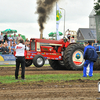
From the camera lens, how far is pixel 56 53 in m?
15.4

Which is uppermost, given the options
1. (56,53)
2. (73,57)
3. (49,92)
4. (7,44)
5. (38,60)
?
(7,44)

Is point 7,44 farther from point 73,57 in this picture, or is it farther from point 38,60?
point 73,57

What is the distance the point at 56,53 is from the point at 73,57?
108 centimetres

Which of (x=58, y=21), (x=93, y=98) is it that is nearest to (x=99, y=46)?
(x=58, y=21)

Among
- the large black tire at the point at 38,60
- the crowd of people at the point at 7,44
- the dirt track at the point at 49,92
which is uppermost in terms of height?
the crowd of people at the point at 7,44

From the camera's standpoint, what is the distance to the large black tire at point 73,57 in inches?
579

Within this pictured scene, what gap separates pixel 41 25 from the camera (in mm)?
18844

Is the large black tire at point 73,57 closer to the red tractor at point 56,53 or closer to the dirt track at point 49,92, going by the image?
the red tractor at point 56,53

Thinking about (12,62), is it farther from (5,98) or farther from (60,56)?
(5,98)

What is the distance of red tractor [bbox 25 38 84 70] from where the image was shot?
14695 mm

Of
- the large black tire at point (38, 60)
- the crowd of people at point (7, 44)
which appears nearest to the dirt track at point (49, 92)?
the large black tire at point (38, 60)

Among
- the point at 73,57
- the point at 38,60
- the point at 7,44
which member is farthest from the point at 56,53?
the point at 7,44

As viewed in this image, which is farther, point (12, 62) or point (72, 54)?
point (12, 62)

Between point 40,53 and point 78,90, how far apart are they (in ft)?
26.0
